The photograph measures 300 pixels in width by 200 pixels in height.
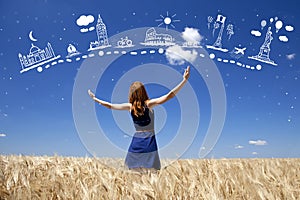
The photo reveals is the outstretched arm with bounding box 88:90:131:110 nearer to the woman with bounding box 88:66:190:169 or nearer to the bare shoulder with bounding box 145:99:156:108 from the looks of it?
the woman with bounding box 88:66:190:169

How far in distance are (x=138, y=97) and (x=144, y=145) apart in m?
0.66

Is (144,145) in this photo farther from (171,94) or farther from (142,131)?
(171,94)

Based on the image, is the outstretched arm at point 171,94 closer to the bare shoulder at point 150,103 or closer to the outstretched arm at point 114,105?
the bare shoulder at point 150,103

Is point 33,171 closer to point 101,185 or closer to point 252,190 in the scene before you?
point 101,185

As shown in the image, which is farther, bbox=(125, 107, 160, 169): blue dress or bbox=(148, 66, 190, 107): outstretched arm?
bbox=(125, 107, 160, 169): blue dress

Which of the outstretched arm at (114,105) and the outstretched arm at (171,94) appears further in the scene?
the outstretched arm at (114,105)

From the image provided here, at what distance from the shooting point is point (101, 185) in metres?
2.69

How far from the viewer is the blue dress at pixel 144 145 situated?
4.85 meters

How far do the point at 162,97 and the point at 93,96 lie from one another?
3.98 ft

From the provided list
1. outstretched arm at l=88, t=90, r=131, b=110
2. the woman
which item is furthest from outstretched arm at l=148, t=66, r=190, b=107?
outstretched arm at l=88, t=90, r=131, b=110

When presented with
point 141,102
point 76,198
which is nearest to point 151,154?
point 141,102

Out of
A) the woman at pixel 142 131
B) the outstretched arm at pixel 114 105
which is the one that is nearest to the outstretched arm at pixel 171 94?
the woman at pixel 142 131

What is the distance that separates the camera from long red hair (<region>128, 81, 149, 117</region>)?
15.8ft

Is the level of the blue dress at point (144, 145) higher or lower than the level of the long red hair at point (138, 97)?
lower
